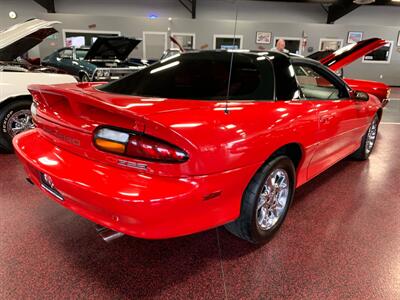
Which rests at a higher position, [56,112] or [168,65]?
[168,65]

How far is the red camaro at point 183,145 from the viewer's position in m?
1.30

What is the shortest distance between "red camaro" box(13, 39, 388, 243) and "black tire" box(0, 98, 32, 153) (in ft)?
6.01

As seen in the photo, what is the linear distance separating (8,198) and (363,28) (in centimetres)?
1621

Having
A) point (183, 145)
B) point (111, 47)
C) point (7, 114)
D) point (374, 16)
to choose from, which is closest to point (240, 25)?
point (374, 16)

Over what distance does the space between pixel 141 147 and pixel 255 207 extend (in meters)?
0.79

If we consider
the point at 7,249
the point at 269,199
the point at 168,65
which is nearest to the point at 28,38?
the point at 168,65

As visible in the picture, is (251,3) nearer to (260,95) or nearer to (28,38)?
(28,38)

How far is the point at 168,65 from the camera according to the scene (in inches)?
86.7

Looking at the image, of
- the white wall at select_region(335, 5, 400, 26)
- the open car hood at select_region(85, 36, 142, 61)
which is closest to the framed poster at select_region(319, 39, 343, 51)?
the white wall at select_region(335, 5, 400, 26)

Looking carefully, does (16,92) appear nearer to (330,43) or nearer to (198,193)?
(198,193)

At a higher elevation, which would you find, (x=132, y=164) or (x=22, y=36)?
(x=22, y=36)

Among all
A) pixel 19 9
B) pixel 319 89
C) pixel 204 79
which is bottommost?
pixel 319 89

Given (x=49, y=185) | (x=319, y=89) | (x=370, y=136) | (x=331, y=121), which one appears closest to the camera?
(x=49, y=185)

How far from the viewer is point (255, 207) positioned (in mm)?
1719
